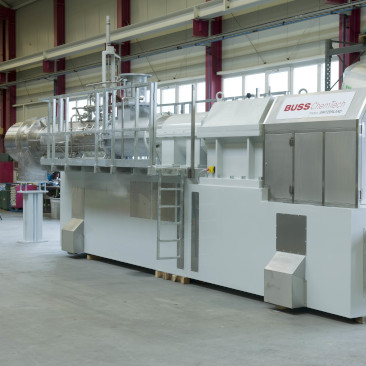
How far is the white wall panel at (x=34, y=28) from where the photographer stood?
23.3m

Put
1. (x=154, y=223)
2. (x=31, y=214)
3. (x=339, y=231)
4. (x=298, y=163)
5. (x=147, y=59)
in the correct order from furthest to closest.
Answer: (x=147, y=59)
(x=31, y=214)
(x=154, y=223)
(x=298, y=163)
(x=339, y=231)

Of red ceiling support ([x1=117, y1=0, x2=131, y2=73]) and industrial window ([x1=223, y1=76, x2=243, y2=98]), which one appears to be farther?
red ceiling support ([x1=117, y1=0, x2=131, y2=73])

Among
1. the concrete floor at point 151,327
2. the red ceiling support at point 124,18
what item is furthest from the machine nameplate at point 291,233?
the red ceiling support at point 124,18

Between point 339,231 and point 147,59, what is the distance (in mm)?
12609

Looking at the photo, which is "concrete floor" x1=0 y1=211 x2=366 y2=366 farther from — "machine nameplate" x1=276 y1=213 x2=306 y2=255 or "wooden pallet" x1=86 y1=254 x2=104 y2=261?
"wooden pallet" x1=86 y1=254 x2=104 y2=261

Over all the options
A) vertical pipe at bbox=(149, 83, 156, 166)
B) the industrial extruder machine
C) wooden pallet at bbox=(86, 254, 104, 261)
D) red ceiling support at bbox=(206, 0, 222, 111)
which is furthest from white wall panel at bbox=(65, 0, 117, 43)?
vertical pipe at bbox=(149, 83, 156, 166)

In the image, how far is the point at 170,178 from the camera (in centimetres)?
903

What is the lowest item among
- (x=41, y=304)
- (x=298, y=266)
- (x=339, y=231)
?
(x=41, y=304)

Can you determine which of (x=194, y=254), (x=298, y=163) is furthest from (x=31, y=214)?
(x=298, y=163)

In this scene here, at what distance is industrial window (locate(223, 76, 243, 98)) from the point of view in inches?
612

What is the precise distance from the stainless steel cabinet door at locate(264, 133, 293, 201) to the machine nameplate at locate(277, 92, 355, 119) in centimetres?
29

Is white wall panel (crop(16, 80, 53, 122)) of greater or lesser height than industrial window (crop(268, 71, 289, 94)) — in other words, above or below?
above

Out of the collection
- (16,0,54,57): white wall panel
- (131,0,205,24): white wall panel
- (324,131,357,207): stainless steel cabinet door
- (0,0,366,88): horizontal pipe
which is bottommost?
(324,131,357,207): stainless steel cabinet door

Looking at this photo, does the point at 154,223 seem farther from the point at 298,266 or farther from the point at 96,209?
the point at 298,266
